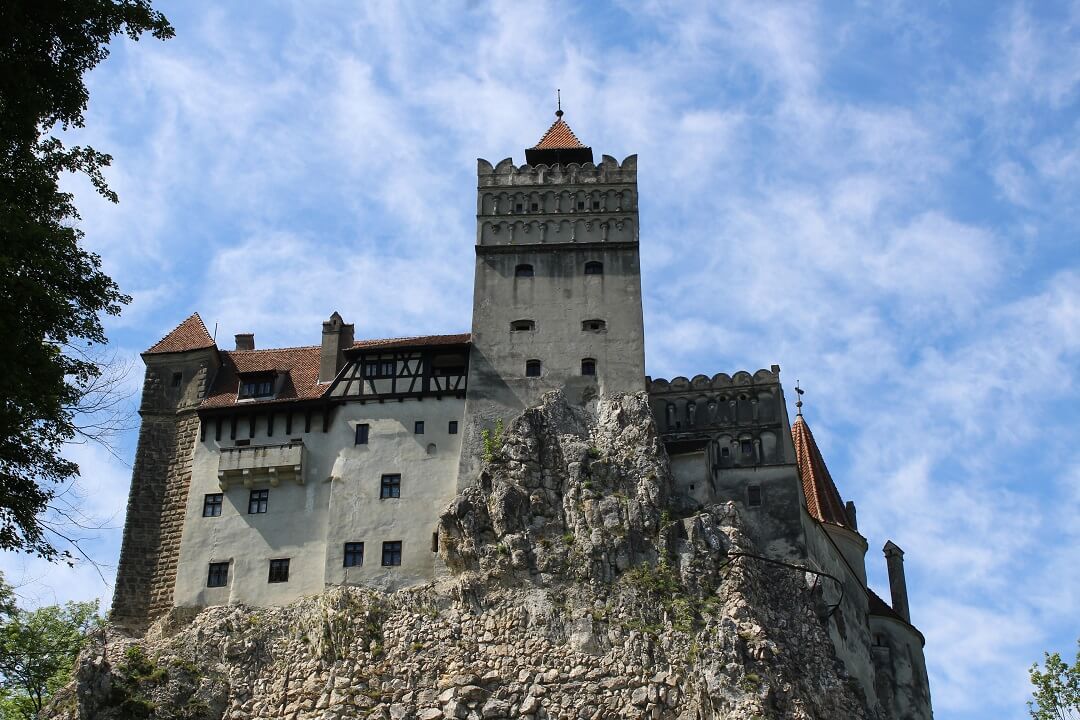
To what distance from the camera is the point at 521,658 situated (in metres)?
39.7

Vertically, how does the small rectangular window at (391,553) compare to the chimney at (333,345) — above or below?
below

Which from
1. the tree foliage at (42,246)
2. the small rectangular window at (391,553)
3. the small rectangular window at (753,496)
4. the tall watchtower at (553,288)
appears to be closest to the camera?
the tree foliage at (42,246)

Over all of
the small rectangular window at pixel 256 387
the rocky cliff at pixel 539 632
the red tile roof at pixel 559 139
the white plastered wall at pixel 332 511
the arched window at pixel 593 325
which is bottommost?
the rocky cliff at pixel 539 632

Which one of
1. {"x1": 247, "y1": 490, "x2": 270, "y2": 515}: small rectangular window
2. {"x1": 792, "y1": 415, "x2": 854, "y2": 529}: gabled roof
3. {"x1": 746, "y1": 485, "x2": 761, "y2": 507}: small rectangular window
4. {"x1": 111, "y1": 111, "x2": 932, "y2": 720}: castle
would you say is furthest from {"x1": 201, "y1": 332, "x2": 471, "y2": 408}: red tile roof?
{"x1": 792, "y1": 415, "x2": 854, "y2": 529}: gabled roof

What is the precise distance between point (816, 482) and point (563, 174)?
14836 mm

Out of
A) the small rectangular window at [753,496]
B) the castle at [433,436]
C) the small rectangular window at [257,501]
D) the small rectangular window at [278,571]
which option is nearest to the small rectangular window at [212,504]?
the castle at [433,436]

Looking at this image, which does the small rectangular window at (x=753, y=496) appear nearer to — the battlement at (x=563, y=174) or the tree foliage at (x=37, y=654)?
the battlement at (x=563, y=174)

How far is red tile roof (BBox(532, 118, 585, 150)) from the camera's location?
5403 centimetres

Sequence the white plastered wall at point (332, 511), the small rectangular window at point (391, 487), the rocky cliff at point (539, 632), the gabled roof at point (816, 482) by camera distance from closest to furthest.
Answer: the rocky cliff at point (539, 632) < the white plastered wall at point (332, 511) < the small rectangular window at point (391, 487) < the gabled roof at point (816, 482)

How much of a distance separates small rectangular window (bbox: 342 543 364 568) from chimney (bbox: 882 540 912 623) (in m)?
19.9

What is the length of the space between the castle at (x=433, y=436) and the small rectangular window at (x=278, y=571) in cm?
7

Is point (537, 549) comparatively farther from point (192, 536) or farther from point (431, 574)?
point (192, 536)

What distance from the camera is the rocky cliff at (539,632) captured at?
38781 mm

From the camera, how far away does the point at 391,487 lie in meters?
44.8
